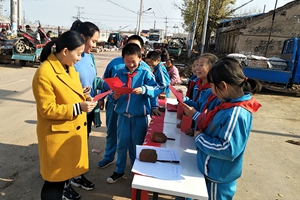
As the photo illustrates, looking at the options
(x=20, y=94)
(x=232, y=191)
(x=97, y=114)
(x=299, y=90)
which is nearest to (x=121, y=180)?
(x=97, y=114)

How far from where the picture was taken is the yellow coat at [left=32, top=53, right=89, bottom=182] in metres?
1.73

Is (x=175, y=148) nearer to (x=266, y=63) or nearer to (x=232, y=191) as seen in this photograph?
(x=232, y=191)

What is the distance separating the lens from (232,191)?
1.78 m

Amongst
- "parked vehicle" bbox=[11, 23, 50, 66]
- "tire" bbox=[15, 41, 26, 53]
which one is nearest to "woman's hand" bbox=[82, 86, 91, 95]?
"parked vehicle" bbox=[11, 23, 50, 66]

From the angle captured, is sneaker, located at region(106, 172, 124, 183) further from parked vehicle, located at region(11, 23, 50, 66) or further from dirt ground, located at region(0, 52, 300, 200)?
parked vehicle, located at region(11, 23, 50, 66)

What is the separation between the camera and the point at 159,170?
1.69 m

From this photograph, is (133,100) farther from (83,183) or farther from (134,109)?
(83,183)

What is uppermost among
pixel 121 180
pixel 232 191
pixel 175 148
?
pixel 175 148

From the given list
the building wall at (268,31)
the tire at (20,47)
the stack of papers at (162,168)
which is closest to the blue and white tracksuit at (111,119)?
the stack of papers at (162,168)

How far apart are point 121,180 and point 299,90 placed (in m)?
10.7

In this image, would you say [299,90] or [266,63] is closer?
[266,63]

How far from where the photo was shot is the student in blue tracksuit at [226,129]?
153 centimetres

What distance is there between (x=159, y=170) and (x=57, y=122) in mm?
863

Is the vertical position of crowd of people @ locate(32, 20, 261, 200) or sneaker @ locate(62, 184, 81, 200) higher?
crowd of people @ locate(32, 20, 261, 200)
